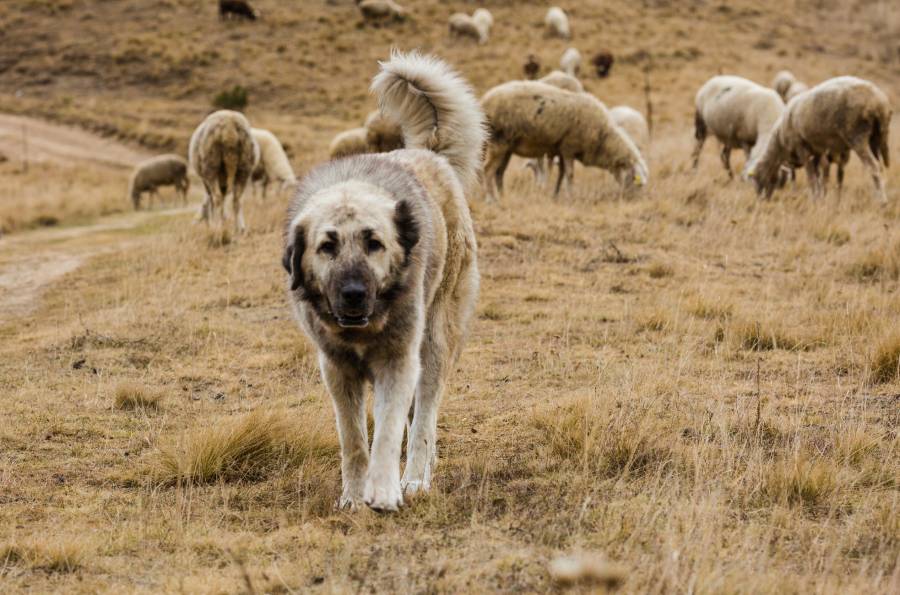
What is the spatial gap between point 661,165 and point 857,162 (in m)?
4.08

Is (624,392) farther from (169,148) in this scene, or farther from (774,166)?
(169,148)

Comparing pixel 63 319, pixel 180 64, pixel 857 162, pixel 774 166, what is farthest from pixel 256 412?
pixel 180 64

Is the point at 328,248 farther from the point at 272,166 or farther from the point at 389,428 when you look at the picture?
the point at 272,166

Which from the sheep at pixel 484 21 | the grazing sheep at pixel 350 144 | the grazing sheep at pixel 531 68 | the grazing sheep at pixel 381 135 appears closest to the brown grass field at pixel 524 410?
the grazing sheep at pixel 381 135

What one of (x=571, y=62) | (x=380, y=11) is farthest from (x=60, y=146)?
(x=571, y=62)

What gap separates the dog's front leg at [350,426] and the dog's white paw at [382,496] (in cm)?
30

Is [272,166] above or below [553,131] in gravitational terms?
below

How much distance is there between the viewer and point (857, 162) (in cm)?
1914

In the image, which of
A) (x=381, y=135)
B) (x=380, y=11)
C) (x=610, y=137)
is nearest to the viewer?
(x=610, y=137)

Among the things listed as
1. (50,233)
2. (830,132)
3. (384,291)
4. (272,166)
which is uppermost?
(384,291)

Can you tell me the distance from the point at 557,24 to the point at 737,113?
25569mm

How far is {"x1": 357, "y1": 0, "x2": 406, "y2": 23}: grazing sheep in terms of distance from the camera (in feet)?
141

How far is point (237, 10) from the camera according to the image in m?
43.5

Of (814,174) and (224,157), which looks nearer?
(224,157)
